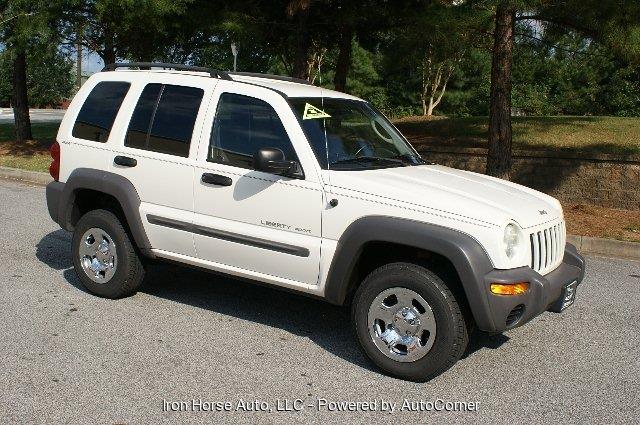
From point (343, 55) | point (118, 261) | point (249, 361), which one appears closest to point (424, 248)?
point (249, 361)

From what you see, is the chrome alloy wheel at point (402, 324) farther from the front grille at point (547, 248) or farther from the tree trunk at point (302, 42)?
the tree trunk at point (302, 42)

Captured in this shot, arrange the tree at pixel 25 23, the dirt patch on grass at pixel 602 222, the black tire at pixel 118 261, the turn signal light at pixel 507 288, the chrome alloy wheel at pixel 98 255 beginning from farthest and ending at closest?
the tree at pixel 25 23 → the dirt patch on grass at pixel 602 222 → the chrome alloy wheel at pixel 98 255 → the black tire at pixel 118 261 → the turn signal light at pixel 507 288

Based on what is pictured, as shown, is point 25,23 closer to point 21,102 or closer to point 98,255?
point 21,102

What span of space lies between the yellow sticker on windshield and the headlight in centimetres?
163

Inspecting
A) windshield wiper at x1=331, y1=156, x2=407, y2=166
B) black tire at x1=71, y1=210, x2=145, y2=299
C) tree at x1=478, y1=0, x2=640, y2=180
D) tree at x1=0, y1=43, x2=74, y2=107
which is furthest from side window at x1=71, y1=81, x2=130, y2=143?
tree at x1=0, y1=43, x2=74, y2=107

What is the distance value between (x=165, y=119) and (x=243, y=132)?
30.6 inches

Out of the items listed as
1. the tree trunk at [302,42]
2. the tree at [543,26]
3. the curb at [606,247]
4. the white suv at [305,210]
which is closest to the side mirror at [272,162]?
the white suv at [305,210]

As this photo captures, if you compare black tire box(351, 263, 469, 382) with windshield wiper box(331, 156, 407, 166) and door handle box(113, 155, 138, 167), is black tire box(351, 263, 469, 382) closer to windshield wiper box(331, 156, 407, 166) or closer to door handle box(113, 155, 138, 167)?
windshield wiper box(331, 156, 407, 166)

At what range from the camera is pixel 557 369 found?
5133mm

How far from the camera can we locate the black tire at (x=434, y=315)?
182 inches

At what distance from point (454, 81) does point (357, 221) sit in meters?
35.4

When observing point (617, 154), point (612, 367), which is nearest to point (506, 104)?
point (617, 154)

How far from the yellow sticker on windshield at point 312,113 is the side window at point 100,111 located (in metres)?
1.75

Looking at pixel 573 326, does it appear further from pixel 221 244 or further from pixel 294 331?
pixel 221 244
